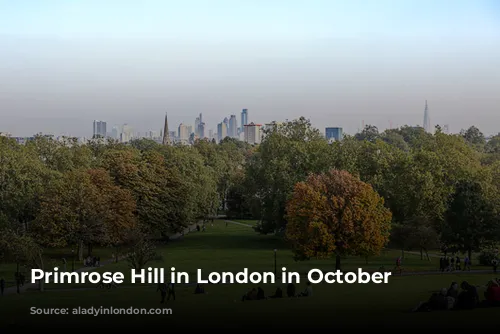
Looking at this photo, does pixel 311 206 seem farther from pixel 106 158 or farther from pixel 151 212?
pixel 106 158

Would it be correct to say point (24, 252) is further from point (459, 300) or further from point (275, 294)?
→ point (459, 300)

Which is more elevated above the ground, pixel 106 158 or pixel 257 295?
pixel 106 158

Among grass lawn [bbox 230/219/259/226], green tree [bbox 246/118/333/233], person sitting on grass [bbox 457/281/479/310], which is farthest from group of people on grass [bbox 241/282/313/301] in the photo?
grass lawn [bbox 230/219/259/226]

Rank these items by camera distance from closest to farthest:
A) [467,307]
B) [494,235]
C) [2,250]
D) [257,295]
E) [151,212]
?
[467,307] < [257,295] < [2,250] < [494,235] < [151,212]

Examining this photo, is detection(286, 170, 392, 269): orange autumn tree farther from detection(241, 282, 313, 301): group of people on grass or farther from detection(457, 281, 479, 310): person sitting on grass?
detection(457, 281, 479, 310): person sitting on grass

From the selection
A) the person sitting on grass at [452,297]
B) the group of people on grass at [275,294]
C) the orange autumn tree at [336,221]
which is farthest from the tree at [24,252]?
the person sitting on grass at [452,297]

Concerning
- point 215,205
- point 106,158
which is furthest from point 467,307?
point 215,205
